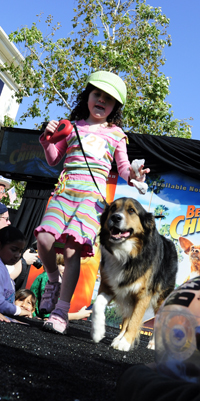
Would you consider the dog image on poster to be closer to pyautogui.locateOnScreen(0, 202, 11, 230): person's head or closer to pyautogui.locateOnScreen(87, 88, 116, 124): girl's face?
pyautogui.locateOnScreen(0, 202, 11, 230): person's head

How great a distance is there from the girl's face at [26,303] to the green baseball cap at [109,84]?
236 centimetres

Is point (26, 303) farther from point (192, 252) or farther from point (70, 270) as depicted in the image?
point (192, 252)

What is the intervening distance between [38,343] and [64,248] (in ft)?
3.03

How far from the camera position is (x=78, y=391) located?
3.38ft

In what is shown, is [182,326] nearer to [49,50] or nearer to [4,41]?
[49,50]

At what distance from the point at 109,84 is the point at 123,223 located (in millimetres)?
1016

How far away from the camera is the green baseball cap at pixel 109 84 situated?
2.76 meters

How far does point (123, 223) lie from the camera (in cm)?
287

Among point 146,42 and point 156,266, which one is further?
point 146,42

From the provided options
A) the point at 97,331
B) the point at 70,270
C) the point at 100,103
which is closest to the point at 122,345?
the point at 97,331

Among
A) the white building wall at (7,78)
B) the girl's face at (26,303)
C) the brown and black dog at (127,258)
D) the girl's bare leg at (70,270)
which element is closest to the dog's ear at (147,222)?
the brown and black dog at (127,258)

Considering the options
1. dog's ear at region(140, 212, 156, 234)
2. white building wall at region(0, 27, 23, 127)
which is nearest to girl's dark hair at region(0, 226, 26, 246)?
dog's ear at region(140, 212, 156, 234)

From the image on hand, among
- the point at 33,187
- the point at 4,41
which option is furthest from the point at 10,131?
the point at 4,41

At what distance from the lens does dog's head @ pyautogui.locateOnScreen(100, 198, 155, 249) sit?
2.87 metres
